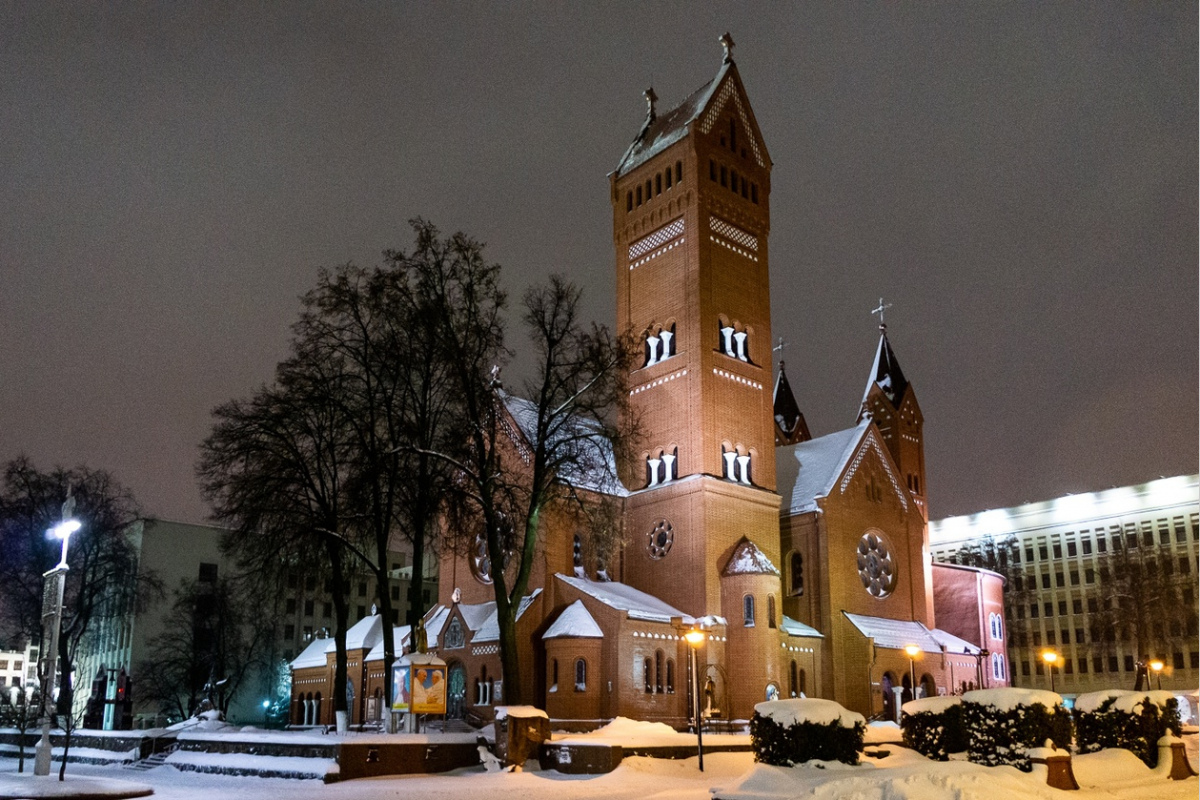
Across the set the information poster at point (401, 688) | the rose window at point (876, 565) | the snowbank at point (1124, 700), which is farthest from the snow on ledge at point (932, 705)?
the rose window at point (876, 565)

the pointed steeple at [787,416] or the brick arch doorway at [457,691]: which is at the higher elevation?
the pointed steeple at [787,416]

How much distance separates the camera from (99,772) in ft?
99.0

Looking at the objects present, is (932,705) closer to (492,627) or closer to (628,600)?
(628,600)

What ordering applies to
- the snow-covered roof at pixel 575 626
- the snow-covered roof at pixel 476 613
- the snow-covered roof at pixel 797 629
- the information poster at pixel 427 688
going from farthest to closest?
the snow-covered roof at pixel 797 629, the snow-covered roof at pixel 476 613, the snow-covered roof at pixel 575 626, the information poster at pixel 427 688

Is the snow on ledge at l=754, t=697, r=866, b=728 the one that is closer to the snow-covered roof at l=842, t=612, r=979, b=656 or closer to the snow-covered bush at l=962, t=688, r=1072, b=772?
the snow-covered bush at l=962, t=688, r=1072, b=772

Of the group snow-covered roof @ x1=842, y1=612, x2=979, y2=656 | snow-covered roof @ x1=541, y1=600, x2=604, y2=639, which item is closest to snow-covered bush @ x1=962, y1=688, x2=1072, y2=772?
snow-covered roof @ x1=541, y1=600, x2=604, y2=639

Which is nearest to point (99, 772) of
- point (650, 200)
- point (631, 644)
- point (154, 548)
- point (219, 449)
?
point (219, 449)

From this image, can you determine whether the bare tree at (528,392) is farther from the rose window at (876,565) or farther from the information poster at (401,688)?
the rose window at (876,565)

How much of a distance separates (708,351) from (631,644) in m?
12.3

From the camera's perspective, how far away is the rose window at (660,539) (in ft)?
143

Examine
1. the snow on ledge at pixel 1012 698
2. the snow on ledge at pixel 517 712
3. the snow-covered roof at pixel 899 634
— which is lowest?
the snow on ledge at pixel 517 712

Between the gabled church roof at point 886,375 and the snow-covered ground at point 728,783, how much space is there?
34.8 metres

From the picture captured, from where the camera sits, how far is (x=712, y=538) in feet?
139

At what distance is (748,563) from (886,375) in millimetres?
23166
